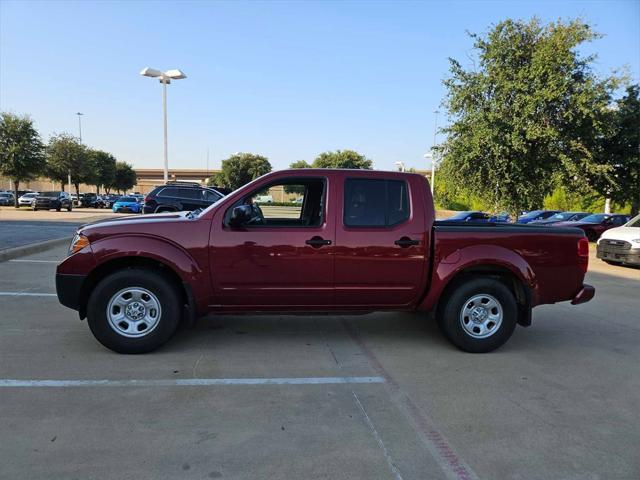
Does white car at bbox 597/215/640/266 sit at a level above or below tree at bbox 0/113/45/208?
below

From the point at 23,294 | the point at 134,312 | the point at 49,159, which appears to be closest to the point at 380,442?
the point at 134,312

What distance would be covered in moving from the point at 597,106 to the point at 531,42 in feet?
10.4

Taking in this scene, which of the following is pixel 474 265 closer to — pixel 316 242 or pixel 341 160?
pixel 316 242

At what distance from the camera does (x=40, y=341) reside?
523 centimetres

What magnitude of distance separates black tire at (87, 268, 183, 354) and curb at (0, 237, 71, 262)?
7.82m

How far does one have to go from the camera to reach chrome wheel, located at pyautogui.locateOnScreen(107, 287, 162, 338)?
4797mm

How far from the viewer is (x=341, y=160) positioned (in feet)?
225

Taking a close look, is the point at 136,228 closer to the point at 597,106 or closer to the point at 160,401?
the point at 160,401

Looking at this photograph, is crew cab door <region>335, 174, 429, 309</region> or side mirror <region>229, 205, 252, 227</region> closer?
side mirror <region>229, 205, 252, 227</region>

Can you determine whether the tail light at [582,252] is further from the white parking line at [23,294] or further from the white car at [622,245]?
the white car at [622,245]

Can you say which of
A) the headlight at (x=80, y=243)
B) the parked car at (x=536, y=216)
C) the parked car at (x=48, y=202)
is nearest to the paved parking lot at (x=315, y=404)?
the headlight at (x=80, y=243)

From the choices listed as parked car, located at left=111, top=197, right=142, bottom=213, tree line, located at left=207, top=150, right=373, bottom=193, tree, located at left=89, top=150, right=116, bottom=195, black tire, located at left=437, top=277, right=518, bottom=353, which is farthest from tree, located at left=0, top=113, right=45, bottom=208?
black tire, located at left=437, top=277, right=518, bottom=353

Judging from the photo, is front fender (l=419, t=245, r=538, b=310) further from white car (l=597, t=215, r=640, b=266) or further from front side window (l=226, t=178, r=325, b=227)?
white car (l=597, t=215, r=640, b=266)

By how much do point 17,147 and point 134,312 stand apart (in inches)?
1601
